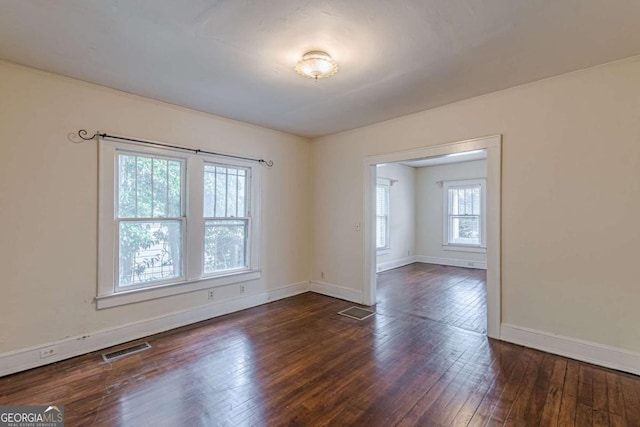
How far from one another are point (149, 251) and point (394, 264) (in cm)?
566

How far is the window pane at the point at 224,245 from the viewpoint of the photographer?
4.14 meters

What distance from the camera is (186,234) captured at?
3.84 meters

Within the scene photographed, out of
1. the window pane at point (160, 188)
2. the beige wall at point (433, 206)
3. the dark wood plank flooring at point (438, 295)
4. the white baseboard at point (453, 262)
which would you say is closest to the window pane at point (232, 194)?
the window pane at point (160, 188)

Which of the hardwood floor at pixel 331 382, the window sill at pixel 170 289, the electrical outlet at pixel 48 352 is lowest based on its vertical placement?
the hardwood floor at pixel 331 382

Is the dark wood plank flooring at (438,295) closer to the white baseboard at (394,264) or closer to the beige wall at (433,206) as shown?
the white baseboard at (394,264)

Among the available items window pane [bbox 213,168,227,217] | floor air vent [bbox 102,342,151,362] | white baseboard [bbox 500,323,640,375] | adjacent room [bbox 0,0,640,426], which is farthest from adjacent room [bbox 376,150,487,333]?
floor air vent [bbox 102,342,151,362]

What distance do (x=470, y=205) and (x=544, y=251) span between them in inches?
191

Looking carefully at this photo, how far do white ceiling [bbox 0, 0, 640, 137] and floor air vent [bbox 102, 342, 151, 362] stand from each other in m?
2.71

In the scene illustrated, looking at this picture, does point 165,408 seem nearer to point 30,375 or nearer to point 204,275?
point 30,375

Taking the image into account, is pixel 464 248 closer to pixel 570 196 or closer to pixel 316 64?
pixel 570 196

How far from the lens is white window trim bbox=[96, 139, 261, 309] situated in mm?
3168

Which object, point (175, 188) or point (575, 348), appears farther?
point (175, 188)

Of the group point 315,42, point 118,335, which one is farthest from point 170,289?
point 315,42

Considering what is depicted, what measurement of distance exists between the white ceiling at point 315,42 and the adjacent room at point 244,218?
0.8 inches
